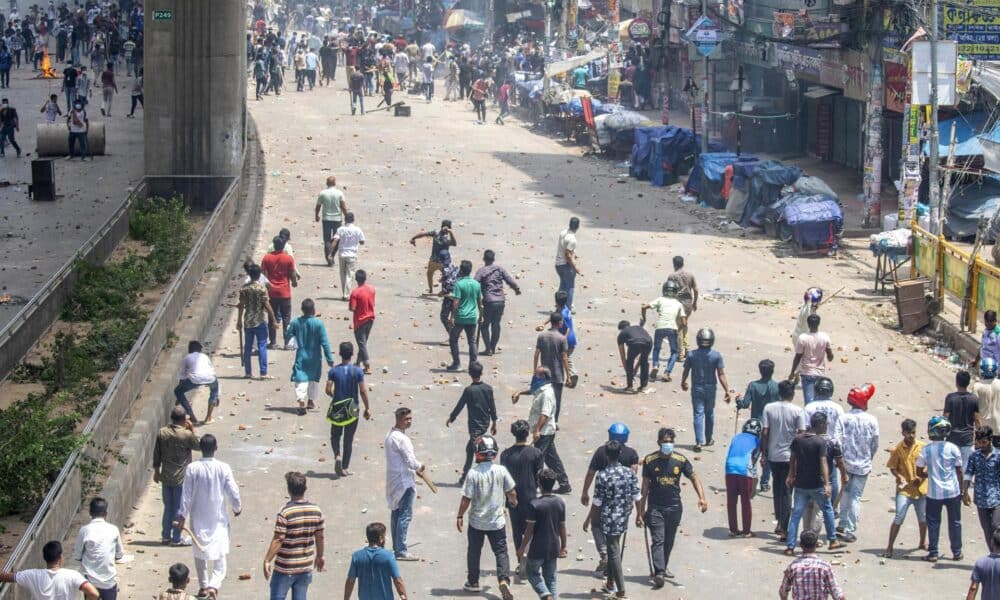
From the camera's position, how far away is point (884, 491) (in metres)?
16.4

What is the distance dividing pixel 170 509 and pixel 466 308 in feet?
21.7

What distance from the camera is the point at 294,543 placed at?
11.4 metres

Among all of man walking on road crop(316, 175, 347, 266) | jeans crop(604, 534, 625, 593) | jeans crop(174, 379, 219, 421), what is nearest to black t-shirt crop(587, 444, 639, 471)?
jeans crop(604, 534, 625, 593)

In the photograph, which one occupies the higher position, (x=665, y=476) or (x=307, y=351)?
(x=307, y=351)

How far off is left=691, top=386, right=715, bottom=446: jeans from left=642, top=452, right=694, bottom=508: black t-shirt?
3935mm

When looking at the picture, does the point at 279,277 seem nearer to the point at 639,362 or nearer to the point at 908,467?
the point at 639,362

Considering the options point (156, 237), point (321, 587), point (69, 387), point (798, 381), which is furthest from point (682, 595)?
point (156, 237)

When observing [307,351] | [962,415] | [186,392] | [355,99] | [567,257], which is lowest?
[186,392]

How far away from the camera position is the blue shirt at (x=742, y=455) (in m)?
14.2

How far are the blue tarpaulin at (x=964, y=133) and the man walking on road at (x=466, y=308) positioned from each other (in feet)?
42.9

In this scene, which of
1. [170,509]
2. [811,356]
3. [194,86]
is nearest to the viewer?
[170,509]

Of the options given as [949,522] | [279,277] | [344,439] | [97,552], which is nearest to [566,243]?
[279,277]

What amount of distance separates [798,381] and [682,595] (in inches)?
292

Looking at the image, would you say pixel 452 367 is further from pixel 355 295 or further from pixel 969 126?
pixel 969 126
